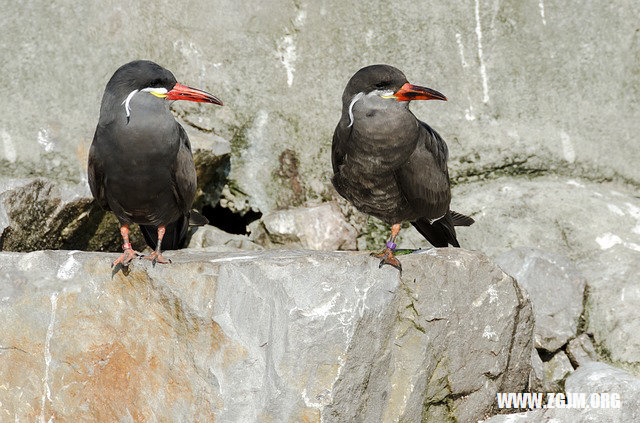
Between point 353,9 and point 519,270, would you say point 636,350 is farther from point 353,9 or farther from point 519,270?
point 353,9

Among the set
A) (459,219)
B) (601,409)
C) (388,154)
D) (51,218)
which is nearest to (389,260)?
(388,154)

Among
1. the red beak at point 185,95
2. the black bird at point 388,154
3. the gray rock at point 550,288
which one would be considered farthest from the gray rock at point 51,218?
the gray rock at point 550,288

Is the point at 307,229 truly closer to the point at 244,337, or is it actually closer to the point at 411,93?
the point at 411,93

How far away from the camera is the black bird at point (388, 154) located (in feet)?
17.4

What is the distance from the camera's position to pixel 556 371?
6586 mm

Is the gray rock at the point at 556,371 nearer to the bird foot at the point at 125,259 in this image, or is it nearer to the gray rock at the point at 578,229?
the gray rock at the point at 578,229

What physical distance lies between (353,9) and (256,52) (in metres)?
0.87

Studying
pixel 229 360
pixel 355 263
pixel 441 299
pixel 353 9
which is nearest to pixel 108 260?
pixel 229 360

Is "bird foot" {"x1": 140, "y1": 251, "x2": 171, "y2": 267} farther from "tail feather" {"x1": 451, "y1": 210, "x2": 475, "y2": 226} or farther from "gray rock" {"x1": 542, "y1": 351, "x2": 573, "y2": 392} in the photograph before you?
"gray rock" {"x1": 542, "y1": 351, "x2": 573, "y2": 392}

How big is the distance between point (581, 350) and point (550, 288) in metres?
0.50

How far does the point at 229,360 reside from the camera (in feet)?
16.0

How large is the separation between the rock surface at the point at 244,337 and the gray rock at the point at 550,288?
1385 mm

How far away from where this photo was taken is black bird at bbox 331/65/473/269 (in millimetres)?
5297

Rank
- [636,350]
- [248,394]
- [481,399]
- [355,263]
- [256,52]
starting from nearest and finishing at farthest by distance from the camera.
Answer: [248,394] < [355,263] < [481,399] < [636,350] < [256,52]
